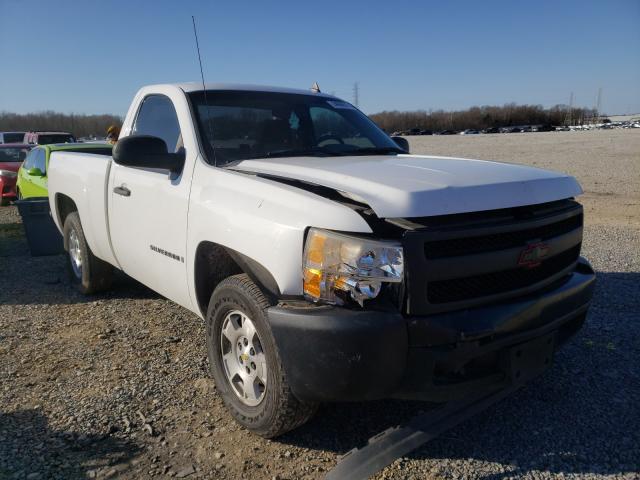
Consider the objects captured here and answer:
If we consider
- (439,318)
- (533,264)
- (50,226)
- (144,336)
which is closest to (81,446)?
(144,336)

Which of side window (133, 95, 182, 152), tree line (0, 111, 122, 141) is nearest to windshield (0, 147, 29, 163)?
side window (133, 95, 182, 152)

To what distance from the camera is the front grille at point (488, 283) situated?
7.70 ft

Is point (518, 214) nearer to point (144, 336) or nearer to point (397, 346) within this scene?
point (397, 346)

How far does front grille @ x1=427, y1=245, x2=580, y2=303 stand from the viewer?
2.35 metres

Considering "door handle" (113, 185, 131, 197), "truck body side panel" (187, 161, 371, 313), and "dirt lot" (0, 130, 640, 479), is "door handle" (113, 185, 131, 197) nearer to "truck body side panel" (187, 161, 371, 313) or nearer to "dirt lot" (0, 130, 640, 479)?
"truck body side panel" (187, 161, 371, 313)

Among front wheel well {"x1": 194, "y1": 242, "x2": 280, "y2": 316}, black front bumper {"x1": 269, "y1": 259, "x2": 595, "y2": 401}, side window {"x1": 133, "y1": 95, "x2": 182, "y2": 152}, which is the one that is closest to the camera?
black front bumper {"x1": 269, "y1": 259, "x2": 595, "y2": 401}

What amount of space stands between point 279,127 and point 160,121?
938mm

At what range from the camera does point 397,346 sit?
2.23 metres

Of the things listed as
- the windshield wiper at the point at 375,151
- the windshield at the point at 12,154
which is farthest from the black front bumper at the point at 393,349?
the windshield at the point at 12,154

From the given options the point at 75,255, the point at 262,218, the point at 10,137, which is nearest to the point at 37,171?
the point at 75,255

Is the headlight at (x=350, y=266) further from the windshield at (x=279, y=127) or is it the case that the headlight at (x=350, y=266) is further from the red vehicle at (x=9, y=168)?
the red vehicle at (x=9, y=168)

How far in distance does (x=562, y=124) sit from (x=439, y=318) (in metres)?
116

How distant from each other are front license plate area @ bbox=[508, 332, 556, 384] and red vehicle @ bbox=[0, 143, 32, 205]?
542 inches

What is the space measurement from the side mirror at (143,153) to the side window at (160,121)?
0.28m
